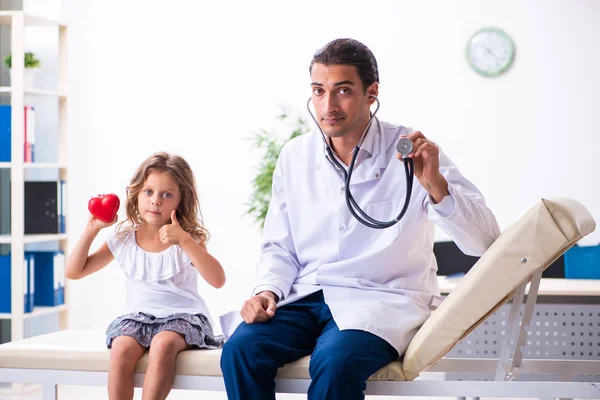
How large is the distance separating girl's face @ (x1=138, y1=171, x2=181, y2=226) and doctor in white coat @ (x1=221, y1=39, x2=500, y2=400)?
30 centimetres

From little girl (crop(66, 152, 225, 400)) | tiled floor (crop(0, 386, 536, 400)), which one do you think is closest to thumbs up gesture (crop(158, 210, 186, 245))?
little girl (crop(66, 152, 225, 400))

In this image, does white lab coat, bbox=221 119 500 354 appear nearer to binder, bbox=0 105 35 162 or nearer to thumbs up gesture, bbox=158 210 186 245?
thumbs up gesture, bbox=158 210 186 245

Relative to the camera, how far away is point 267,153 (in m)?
4.66

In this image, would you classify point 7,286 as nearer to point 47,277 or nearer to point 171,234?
point 47,277

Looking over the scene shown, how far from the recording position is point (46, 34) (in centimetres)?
453

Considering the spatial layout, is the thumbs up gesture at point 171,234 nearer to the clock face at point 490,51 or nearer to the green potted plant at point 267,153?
the green potted plant at point 267,153

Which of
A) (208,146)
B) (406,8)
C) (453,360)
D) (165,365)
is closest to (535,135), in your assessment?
(406,8)

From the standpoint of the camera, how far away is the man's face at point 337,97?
201 centimetres

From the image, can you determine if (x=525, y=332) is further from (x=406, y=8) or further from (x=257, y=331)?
(x=406, y=8)

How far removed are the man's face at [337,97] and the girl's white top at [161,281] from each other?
0.58 meters

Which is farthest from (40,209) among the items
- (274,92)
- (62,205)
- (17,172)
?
(274,92)

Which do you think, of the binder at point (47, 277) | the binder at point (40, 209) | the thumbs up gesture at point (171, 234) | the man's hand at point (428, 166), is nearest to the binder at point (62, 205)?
the binder at point (40, 209)

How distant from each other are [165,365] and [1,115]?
2372 mm

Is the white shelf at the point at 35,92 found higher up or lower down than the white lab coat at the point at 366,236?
higher up
